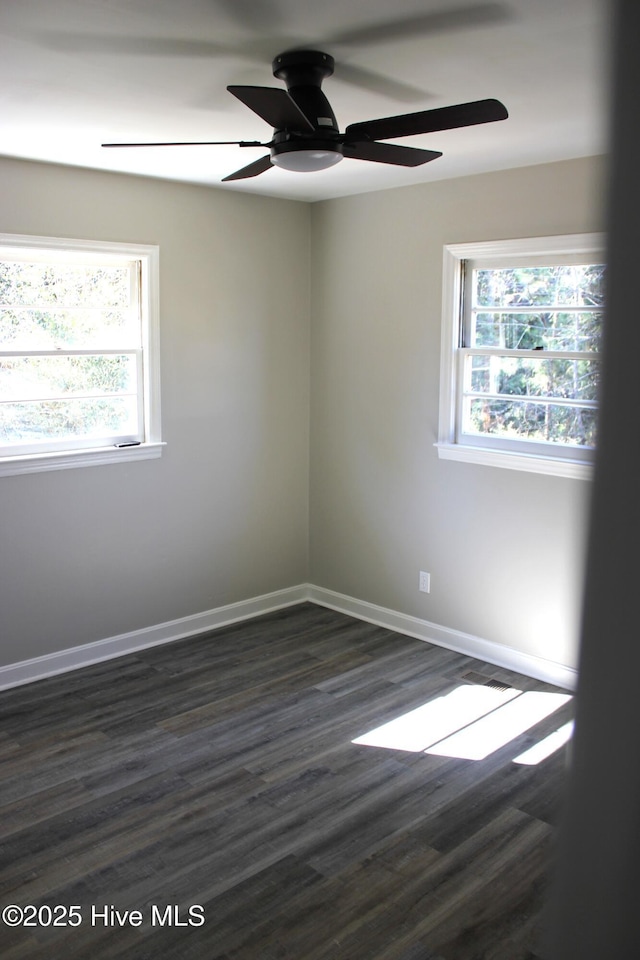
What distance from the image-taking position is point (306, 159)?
263 centimetres

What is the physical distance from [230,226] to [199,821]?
3.27 metres

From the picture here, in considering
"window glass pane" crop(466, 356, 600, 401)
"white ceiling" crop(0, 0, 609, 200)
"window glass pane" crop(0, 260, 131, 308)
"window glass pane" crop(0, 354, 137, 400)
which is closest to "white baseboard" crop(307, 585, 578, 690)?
"window glass pane" crop(466, 356, 600, 401)

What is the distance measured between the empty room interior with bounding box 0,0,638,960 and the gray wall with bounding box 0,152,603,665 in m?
0.02

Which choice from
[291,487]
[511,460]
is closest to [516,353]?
[511,460]

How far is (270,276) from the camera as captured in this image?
4988 mm

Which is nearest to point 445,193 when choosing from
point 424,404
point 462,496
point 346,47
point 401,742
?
point 424,404

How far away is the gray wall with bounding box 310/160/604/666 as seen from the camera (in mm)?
4137

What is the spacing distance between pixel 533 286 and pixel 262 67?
6.84 feet

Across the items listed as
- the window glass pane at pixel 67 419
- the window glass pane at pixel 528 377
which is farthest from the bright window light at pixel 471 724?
the window glass pane at pixel 67 419

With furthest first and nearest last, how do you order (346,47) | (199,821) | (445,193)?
(445,193), (199,821), (346,47)

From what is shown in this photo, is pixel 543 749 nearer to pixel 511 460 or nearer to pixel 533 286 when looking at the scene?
pixel 511 460

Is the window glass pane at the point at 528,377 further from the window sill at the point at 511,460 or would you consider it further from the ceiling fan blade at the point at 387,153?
the ceiling fan blade at the point at 387,153

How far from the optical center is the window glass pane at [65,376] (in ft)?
13.4

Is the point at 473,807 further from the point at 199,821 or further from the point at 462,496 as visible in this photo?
the point at 462,496
